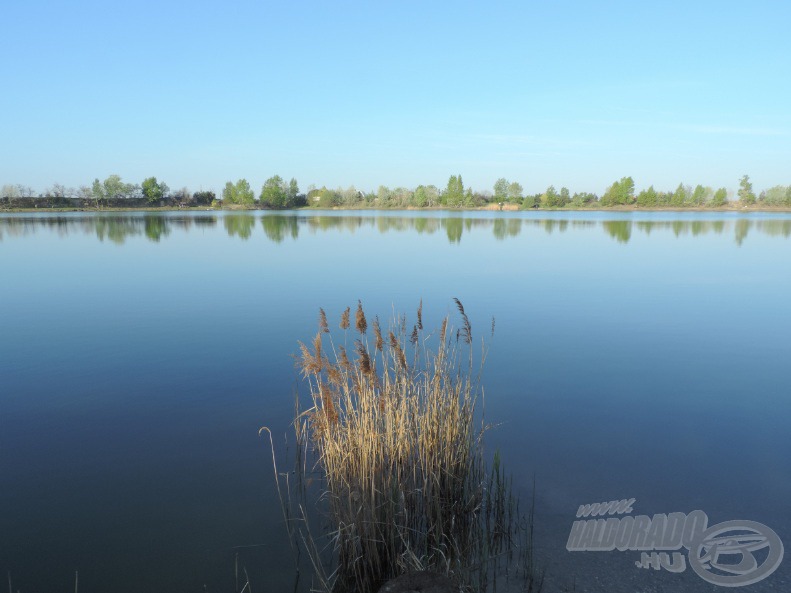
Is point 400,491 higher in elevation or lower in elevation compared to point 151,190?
lower

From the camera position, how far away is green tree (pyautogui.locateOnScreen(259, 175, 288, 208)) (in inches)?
3698

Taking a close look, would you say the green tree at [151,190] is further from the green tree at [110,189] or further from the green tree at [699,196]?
the green tree at [699,196]

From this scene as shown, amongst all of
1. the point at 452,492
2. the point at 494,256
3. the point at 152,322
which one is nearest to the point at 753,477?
the point at 452,492

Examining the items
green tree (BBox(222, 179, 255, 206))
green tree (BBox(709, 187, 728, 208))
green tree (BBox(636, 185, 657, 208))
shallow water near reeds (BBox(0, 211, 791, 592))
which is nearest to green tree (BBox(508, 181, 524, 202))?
green tree (BBox(636, 185, 657, 208))

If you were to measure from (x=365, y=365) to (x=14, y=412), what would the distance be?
15.4 ft

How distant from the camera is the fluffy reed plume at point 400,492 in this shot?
2912mm

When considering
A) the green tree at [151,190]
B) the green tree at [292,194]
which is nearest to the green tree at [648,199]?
the green tree at [292,194]

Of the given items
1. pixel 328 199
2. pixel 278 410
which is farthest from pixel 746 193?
pixel 278 410

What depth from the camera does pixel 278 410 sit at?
18.1 ft

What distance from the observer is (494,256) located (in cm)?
1984

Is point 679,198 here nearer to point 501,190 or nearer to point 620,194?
point 620,194

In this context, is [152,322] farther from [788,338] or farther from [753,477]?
[788,338]

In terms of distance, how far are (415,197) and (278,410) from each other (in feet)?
321

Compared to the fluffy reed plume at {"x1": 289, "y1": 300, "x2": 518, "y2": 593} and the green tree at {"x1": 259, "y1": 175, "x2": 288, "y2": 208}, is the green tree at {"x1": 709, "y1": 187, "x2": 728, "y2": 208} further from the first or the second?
the fluffy reed plume at {"x1": 289, "y1": 300, "x2": 518, "y2": 593}
